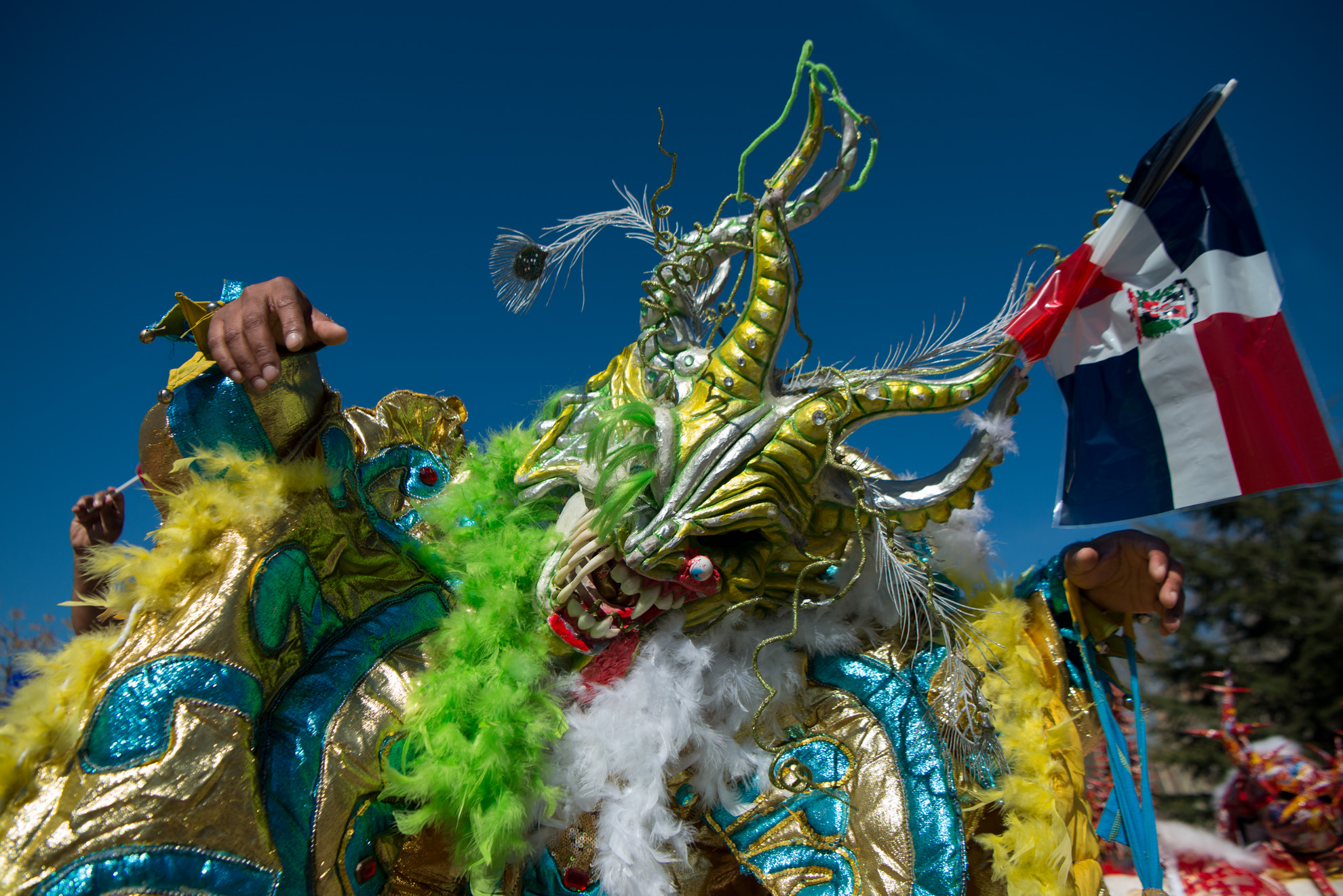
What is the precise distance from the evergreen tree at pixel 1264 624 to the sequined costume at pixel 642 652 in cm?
884

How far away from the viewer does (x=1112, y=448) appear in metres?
1.99

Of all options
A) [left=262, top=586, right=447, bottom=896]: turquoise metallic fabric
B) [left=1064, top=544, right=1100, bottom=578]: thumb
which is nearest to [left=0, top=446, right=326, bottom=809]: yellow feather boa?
[left=262, top=586, right=447, bottom=896]: turquoise metallic fabric

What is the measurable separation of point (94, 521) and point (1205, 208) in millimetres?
3264

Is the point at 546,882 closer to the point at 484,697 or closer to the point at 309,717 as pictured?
the point at 484,697

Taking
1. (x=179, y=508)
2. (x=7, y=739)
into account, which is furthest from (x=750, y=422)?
(x=7, y=739)

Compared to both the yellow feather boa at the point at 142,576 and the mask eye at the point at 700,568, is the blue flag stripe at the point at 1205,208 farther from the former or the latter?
the yellow feather boa at the point at 142,576

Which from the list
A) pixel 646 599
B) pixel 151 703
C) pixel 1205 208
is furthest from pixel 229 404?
pixel 1205 208

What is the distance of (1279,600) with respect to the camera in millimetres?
9023

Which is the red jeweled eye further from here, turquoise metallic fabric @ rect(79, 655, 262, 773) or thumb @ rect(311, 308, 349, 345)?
thumb @ rect(311, 308, 349, 345)

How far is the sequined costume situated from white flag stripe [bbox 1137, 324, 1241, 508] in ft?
1.27

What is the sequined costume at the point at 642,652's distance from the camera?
4.87ft

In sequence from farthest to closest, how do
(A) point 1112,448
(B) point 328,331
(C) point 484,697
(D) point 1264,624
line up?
1. (D) point 1264,624
2. (A) point 1112,448
3. (C) point 484,697
4. (B) point 328,331

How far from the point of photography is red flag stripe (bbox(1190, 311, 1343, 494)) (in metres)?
1.78

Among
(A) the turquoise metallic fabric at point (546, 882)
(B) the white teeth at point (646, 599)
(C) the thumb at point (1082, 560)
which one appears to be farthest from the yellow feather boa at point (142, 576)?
(C) the thumb at point (1082, 560)
